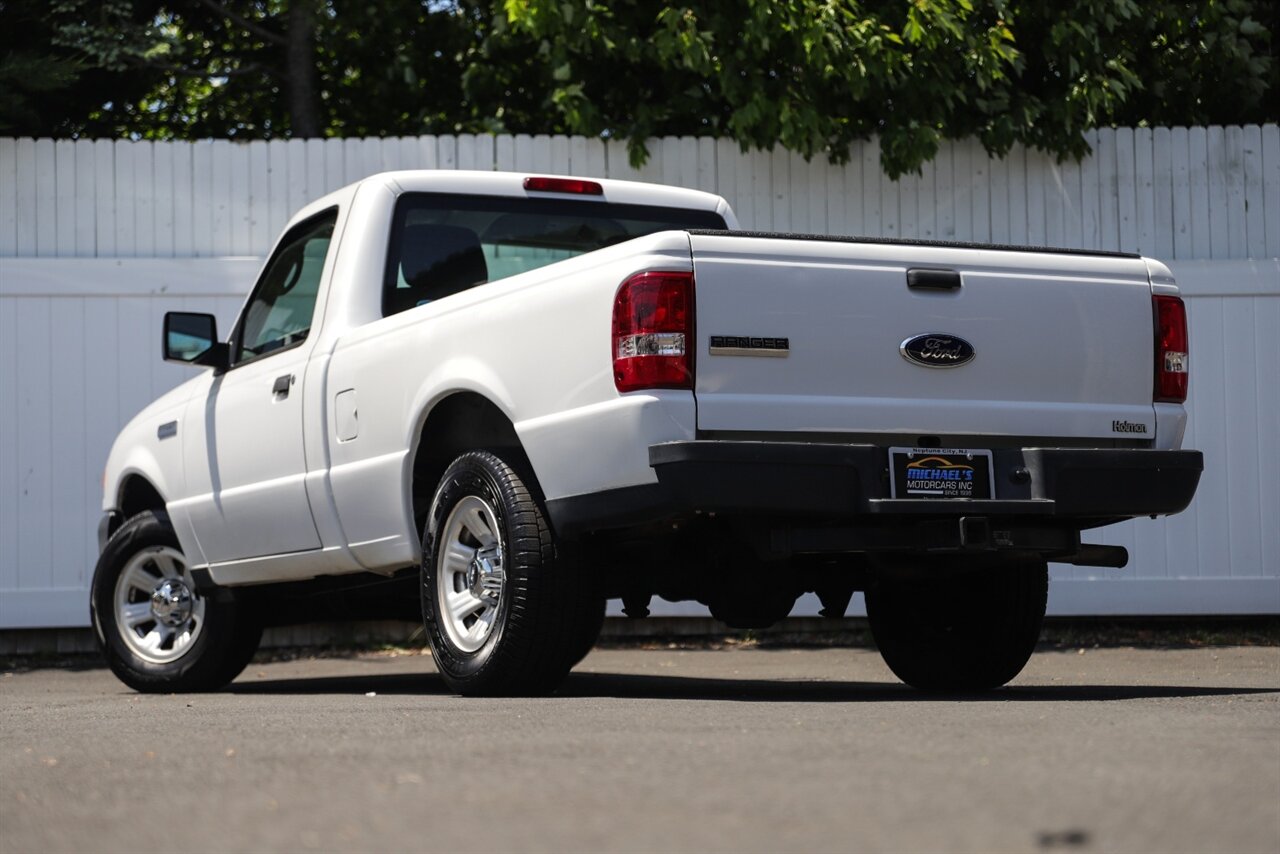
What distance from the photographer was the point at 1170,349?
6184 millimetres

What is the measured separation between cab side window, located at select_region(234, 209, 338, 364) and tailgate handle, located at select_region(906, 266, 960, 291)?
259 centimetres

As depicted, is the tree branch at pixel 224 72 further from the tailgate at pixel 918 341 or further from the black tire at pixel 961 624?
the tailgate at pixel 918 341

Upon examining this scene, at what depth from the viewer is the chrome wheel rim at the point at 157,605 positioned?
8164 mm

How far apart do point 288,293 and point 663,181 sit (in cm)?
358

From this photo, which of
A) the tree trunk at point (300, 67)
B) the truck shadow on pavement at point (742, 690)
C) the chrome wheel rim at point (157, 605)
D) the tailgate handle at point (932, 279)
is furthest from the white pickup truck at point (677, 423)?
the tree trunk at point (300, 67)

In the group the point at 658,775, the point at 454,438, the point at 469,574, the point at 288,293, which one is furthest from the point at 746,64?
the point at 658,775

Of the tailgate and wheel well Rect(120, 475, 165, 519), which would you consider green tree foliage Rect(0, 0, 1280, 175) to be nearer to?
wheel well Rect(120, 475, 165, 519)

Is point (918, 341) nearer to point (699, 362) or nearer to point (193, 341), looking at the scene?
point (699, 362)

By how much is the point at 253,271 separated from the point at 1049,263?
18.7 feet

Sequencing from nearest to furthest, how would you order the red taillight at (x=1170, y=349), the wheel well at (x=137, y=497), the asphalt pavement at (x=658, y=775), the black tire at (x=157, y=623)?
the asphalt pavement at (x=658, y=775), the red taillight at (x=1170, y=349), the black tire at (x=157, y=623), the wheel well at (x=137, y=497)

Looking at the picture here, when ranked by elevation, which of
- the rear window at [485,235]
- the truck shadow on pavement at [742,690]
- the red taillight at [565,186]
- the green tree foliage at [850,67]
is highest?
the green tree foliage at [850,67]

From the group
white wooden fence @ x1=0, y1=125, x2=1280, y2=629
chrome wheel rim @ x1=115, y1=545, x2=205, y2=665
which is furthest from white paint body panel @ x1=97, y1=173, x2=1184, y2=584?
white wooden fence @ x1=0, y1=125, x2=1280, y2=629

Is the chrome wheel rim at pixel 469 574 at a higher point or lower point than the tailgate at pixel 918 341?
lower

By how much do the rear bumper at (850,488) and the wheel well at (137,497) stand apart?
3.53 m
